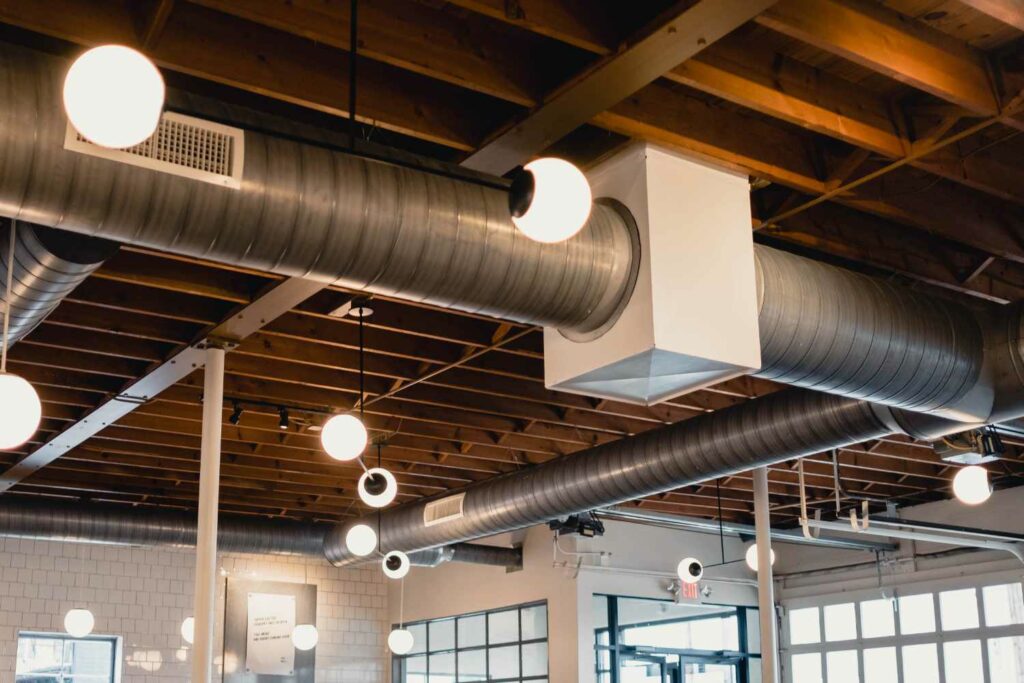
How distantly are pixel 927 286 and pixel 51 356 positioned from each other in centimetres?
500

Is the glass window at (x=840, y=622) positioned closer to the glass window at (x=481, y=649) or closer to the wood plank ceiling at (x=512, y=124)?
the glass window at (x=481, y=649)

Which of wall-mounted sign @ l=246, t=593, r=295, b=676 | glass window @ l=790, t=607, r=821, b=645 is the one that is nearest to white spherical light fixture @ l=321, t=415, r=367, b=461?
wall-mounted sign @ l=246, t=593, r=295, b=676

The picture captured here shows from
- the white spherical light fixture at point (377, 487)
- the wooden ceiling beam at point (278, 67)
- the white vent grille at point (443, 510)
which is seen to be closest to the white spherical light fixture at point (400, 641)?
the white vent grille at point (443, 510)

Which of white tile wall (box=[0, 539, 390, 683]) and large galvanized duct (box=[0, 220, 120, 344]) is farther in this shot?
white tile wall (box=[0, 539, 390, 683])

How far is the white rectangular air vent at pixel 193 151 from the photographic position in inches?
136

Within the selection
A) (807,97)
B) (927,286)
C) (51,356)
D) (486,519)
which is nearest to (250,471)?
(486,519)

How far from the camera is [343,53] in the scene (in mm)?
4234

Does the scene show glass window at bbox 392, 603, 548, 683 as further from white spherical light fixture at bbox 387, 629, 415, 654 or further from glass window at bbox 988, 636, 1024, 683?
glass window at bbox 988, 636, 1024, 683

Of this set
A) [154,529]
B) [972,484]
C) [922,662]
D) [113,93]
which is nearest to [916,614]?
[922,662]

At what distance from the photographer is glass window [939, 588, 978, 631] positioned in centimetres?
1124

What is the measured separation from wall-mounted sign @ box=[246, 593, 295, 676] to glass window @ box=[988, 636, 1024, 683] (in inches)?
280

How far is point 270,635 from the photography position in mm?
12891

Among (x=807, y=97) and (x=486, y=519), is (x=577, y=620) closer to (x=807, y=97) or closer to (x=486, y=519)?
(x=486, y=519)

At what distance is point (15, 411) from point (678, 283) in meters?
2.39
